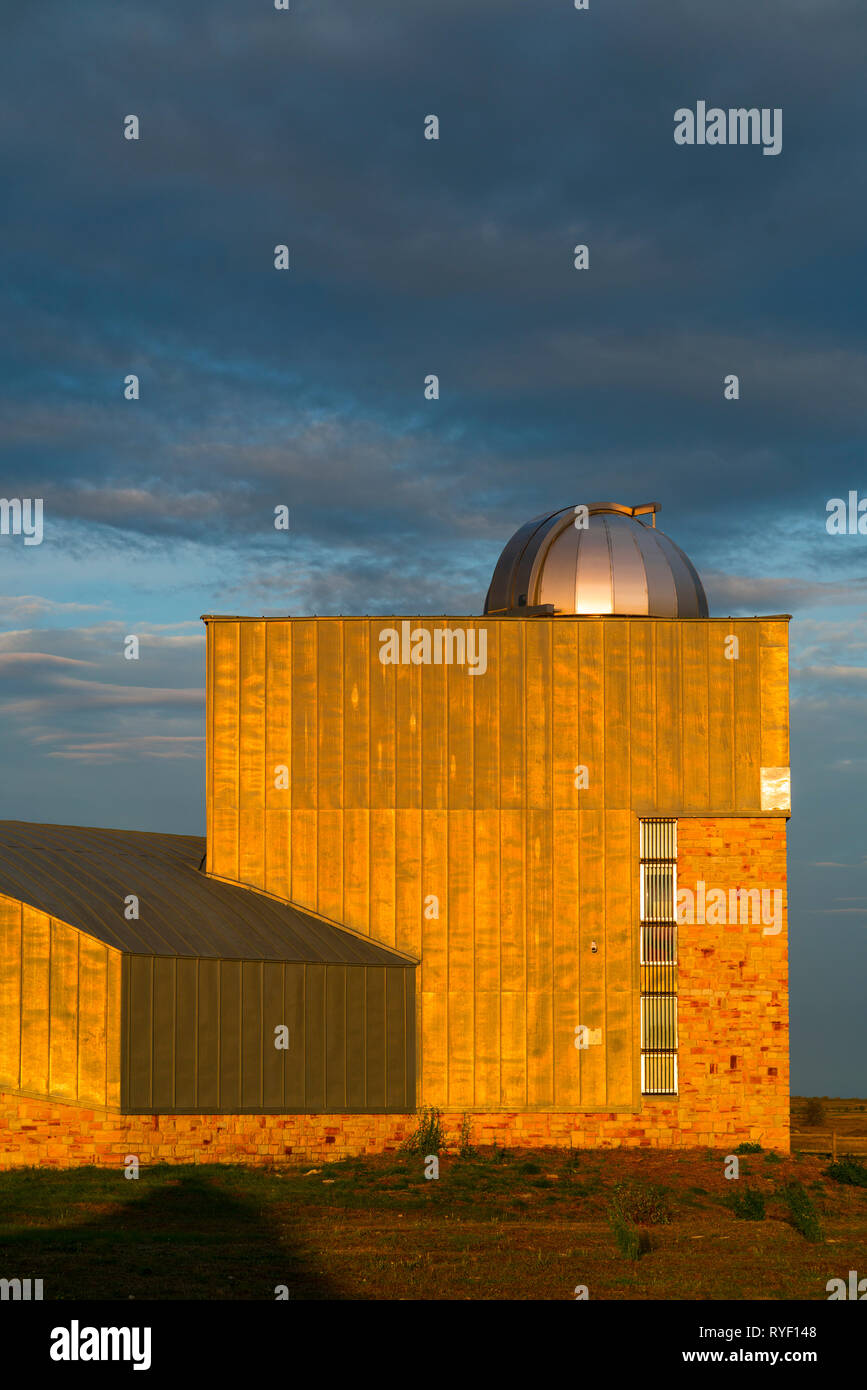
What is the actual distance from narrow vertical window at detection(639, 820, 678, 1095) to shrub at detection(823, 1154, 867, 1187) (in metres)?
3.61

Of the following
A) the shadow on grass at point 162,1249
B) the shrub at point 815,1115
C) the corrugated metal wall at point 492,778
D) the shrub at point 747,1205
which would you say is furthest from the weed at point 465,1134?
the shrub at point 815,1115

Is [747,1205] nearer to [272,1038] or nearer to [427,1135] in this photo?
[427,1135]

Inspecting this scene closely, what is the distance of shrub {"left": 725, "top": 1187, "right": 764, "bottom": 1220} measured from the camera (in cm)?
2688

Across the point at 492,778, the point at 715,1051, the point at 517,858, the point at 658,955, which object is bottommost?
the point at 715,1051

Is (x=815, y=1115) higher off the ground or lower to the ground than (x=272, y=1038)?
lower

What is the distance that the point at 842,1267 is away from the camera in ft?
69.0

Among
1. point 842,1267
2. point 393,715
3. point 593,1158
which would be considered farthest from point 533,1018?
point 842,1267

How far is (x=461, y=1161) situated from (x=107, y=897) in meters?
9.06

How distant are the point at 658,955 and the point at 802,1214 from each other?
9.52 meters

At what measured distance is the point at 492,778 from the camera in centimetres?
3444

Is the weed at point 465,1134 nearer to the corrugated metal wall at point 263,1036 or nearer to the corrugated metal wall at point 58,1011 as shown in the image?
the corrugated metal wall at point 263,1036

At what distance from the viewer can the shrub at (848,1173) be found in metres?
31.9

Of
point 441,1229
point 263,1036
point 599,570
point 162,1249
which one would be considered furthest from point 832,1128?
point 162,1249
